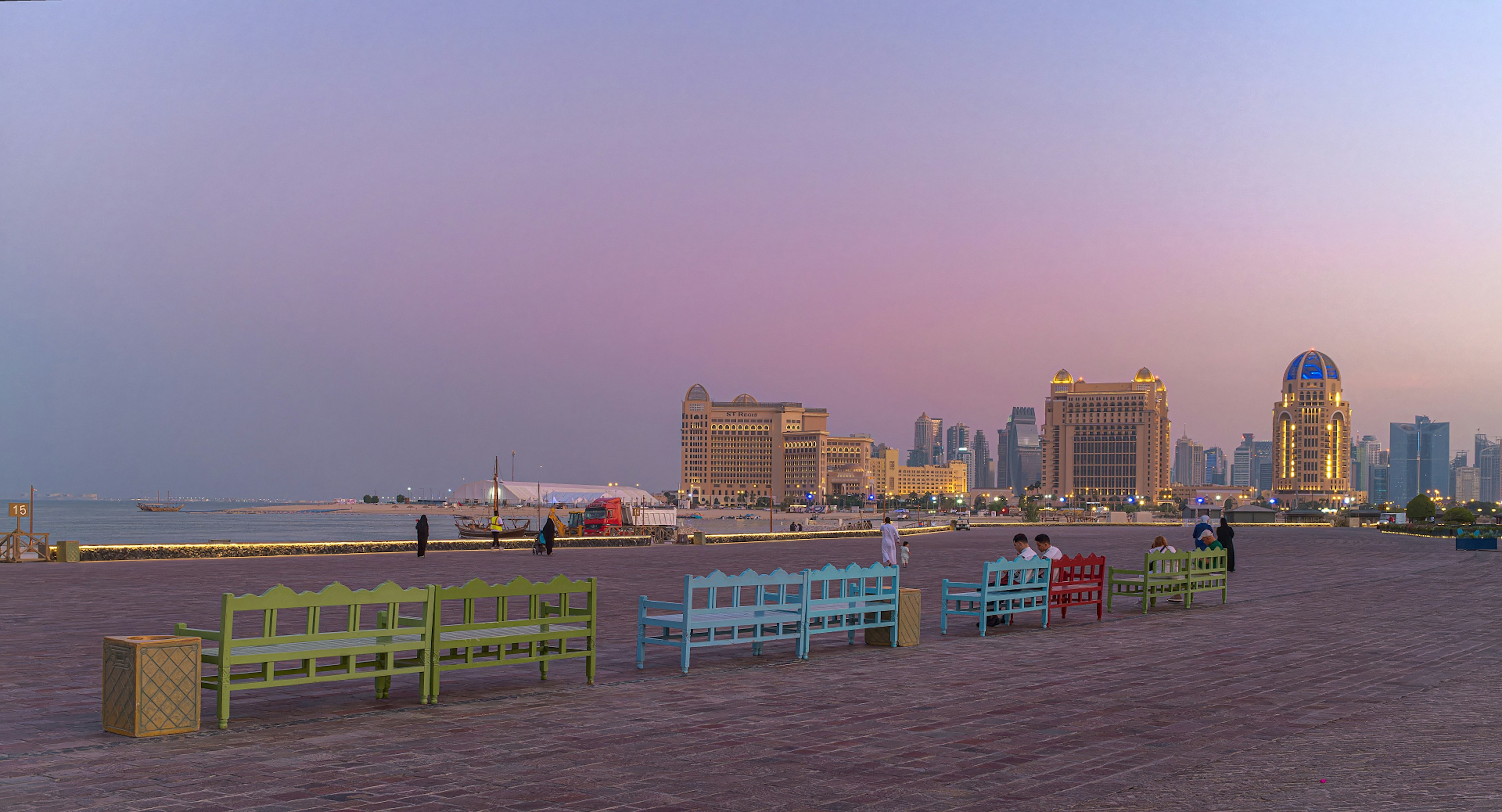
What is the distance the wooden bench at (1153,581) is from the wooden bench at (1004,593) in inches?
93.6

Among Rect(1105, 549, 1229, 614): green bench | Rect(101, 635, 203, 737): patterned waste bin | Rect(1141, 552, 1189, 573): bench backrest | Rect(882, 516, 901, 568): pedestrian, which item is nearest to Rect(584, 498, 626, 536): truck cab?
Rect(882, 516, 901, 568): pedestrian

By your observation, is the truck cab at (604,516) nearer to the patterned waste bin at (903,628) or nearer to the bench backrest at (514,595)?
the patterned waste bin at (903,628)

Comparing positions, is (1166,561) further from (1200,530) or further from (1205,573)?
(1200,530)

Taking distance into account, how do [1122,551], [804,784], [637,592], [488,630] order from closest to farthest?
[804,784] → [488,630] → [637,592] → [1122,551]

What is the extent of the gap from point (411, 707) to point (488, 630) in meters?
1.17

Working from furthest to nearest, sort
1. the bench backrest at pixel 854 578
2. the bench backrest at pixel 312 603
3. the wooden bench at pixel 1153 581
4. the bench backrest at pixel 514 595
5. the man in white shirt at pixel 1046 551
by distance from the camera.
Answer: the wooden bench at pixel 1153 581
the man in white shirt at pixel 1046 551
the bench backrest at pixel 854 578
the bench backrest at pixel 514 595
the bench backrest at pixel 312 603

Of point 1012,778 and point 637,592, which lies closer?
point 1012,778

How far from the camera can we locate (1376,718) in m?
10.1

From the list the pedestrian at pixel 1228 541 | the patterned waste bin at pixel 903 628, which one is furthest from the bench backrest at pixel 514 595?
the pedestrian at pixel 1228 541

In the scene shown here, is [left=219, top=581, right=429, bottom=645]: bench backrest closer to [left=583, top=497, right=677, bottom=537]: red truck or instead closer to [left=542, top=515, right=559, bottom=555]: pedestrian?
[left=542, top=515, right=559, bottom=555]: pedestrian

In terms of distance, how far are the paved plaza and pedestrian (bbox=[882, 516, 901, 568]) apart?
4.73 m

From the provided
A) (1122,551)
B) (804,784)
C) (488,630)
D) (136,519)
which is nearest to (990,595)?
(488,630)

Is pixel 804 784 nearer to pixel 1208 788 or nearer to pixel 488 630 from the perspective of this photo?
pixel 1208 788

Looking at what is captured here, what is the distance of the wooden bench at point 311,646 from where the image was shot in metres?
9.09
